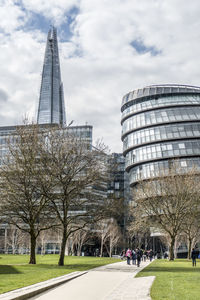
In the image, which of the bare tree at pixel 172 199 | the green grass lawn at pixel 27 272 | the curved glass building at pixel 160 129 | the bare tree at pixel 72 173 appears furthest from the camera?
the curved glass building at pixel 160 129

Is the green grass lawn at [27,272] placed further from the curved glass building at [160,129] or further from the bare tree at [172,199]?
the curved glass building at [160,129]

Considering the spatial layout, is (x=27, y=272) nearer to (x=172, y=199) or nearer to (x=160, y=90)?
(x=172, y=199)

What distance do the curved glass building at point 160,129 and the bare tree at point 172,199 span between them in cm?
2465

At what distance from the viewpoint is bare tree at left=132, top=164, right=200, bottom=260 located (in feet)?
149

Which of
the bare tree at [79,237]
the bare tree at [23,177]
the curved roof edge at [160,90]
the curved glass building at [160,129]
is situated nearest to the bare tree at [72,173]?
the bare tree at [23,177]

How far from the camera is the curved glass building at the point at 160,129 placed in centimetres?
7694

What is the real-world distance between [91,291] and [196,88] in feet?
248

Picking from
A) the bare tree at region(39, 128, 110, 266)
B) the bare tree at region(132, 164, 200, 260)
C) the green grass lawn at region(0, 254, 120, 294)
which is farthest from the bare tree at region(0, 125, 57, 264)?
the bare tree at region(132, 164, 200, 260)

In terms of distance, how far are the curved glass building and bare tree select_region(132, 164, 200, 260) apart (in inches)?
971

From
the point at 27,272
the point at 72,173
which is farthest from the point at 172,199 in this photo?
the point at 27,272

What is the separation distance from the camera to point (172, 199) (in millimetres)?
47250

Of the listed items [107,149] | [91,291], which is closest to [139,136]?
[107,149]

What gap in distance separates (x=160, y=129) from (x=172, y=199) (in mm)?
35124

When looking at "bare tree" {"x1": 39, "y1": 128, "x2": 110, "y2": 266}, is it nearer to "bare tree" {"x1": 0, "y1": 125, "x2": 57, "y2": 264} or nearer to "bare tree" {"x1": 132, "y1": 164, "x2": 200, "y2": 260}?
"bare tree" {"x1": 0, "y1": 125, "x2": 57, "y2": 264}
